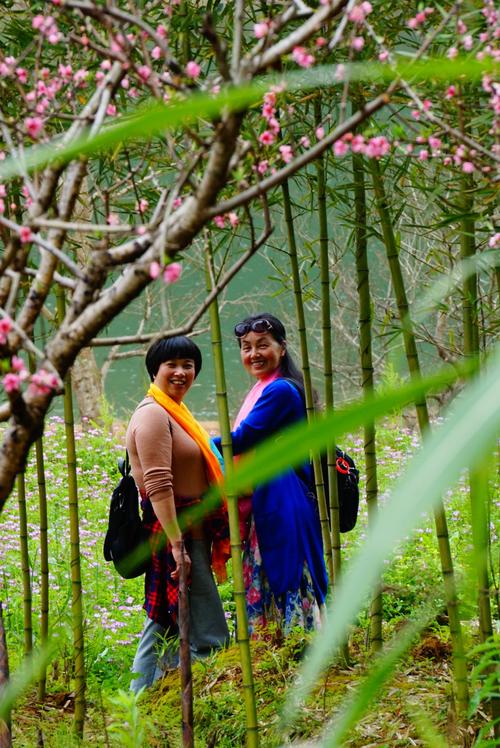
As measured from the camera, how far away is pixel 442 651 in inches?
124

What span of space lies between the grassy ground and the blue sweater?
269 mm

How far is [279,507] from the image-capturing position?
10.7ft

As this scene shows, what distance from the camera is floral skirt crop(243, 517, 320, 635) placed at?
329 cm

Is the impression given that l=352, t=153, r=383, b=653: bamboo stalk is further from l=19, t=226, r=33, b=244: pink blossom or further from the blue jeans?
l=19, t=226, r=33, b=244: pink blossom

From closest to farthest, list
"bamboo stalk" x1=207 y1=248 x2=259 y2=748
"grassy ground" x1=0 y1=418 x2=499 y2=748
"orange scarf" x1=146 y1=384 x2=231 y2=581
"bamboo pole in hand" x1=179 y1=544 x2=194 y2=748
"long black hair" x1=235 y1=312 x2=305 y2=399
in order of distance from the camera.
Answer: "bamboo pole in hand" x1=179 y1=544 x2=194 y2=748 → "bamboo stalk" x1=207 y1=248 x2=259 y2=748 → "grassy ground" x1=0 y1=418 x2=499 y2=748 → "orange scarf" x1=146 y1=384 x2=231 y2=581 → "long black hair" x1=235 y1=312 x2=305 y2=399

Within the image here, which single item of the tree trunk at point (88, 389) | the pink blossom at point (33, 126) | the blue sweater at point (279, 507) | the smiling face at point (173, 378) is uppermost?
the tree trunk at point (88, 389)

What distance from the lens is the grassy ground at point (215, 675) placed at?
8.11 ft

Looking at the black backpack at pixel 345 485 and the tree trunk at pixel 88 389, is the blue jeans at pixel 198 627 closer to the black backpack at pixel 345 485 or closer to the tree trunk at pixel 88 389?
the black backpack at pixel 345 485

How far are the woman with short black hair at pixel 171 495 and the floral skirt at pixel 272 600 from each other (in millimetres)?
103

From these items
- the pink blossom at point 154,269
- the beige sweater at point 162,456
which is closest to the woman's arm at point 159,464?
the beige sweater at point 162,456

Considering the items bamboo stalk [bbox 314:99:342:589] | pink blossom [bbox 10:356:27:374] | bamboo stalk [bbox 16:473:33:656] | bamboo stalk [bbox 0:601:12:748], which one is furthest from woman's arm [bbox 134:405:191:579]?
pink blossom [bbox 10:356:27:374]

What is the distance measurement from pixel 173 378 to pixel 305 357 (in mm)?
482

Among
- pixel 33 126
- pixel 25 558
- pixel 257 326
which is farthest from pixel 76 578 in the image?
pixel 33 126

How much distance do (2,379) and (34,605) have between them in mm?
3613
